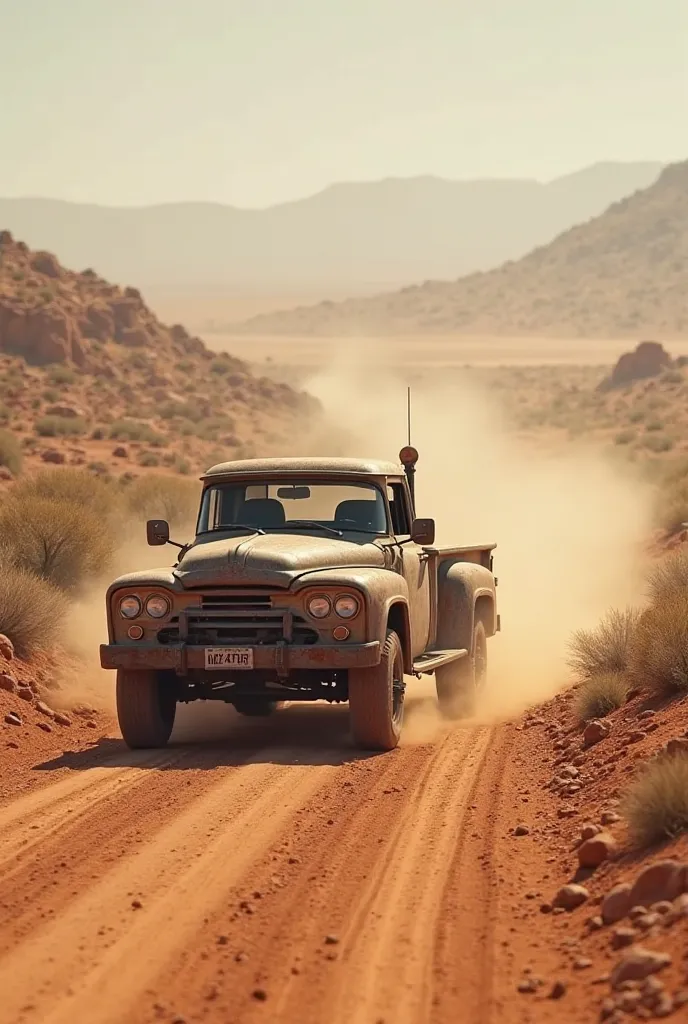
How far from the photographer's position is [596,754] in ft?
34.3

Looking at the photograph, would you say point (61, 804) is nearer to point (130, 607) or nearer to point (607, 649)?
point (130, 607)

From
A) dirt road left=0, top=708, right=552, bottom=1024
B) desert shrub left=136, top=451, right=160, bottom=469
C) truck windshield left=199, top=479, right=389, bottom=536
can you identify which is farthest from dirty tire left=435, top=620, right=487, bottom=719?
desert shrub left=136, top=451, right=160, bottom=469

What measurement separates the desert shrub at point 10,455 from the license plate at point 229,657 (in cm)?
2383

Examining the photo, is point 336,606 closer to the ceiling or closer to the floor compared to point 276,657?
closer to the ceiling

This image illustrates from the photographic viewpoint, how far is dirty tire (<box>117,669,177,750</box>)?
11430 millimetres

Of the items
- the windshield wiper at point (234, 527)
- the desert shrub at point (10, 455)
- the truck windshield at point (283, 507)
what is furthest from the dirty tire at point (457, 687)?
the desert shrub at point (10, 455)

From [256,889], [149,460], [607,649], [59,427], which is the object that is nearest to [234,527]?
[607,649]

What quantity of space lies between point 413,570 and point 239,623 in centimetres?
222

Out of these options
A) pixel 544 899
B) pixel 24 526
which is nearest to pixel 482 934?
pixel 544 899

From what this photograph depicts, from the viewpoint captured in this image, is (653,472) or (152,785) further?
(653,472)

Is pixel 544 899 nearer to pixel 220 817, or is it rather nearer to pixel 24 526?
pixel 220 817

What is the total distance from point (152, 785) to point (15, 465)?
25666mm

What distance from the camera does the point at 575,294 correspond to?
144m

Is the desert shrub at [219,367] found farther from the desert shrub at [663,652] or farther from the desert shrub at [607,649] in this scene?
the desert shrub at [663,652]
